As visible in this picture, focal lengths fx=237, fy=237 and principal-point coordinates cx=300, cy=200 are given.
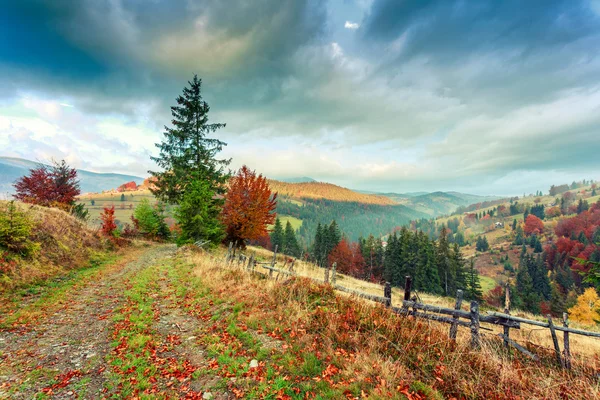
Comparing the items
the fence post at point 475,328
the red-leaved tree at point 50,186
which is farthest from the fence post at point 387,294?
the red-leaved tree at point 50,186

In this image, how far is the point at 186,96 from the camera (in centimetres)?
2572

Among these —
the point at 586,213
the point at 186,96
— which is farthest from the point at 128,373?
the point at 586,213

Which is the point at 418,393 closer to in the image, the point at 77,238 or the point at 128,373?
the point at 128,373

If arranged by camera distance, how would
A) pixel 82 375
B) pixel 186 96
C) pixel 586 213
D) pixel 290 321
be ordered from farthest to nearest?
pixel 586 213, pixel 186 96, pixel 290 321, pixel 82 375

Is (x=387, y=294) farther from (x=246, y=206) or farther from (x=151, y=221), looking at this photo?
(x=151, y=221)

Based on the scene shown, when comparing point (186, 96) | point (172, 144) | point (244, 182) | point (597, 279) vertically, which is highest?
point (186, 96)

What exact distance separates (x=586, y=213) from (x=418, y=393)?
245934 millimetres

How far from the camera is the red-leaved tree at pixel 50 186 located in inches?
1019

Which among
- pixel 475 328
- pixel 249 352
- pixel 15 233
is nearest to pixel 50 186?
pixel 15 233

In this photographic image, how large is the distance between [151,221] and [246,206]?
1980cm

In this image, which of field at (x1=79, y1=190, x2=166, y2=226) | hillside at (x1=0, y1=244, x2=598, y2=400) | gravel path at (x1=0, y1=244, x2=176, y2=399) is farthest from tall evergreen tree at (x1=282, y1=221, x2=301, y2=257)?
field at (x1=79, y1=190, x2=166, y2=226)

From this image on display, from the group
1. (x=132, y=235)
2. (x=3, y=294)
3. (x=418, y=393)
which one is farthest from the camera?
(x=132, y=235)

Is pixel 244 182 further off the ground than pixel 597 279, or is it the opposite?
pixel 244 182

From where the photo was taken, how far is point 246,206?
2664 centimetres
